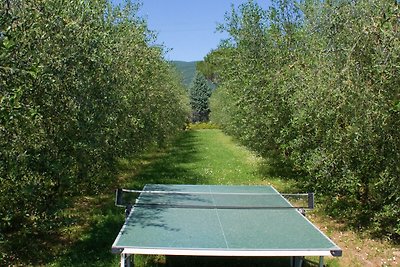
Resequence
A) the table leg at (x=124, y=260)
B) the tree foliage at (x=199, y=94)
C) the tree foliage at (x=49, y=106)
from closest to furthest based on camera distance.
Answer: the table leg at (x=124, y=260) → the tree foliage at (x=49, y=106) → the tree foliage at (x=199, y=94)

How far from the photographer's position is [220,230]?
7156 millimetres

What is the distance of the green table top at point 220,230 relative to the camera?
6047 mm

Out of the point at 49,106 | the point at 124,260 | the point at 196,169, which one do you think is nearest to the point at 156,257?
the point at 124,260

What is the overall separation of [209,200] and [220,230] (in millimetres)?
2862

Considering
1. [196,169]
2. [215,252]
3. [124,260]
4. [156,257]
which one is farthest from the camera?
[196,169]

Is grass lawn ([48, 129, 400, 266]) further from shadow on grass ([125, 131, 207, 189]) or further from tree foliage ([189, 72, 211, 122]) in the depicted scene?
tree foliage ([189, 72, 211, 122])

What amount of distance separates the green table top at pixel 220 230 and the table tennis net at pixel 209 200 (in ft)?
0.07

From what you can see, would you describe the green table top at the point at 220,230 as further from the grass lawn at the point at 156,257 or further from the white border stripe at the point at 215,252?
the grass lawn at the point at 156,257

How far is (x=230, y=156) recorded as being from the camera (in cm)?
2944

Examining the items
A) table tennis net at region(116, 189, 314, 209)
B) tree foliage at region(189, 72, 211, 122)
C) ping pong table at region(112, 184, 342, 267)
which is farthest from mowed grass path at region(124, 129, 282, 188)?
tree foliage at region(189, 72, 211, 122)

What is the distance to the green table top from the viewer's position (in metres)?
6.05

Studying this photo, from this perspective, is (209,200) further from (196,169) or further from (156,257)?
(196,169)

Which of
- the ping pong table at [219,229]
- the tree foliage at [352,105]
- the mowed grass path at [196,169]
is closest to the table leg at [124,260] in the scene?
the ping pong table at [219,229]

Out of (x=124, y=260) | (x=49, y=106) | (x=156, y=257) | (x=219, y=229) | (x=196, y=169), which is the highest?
(x=49, y=106)
